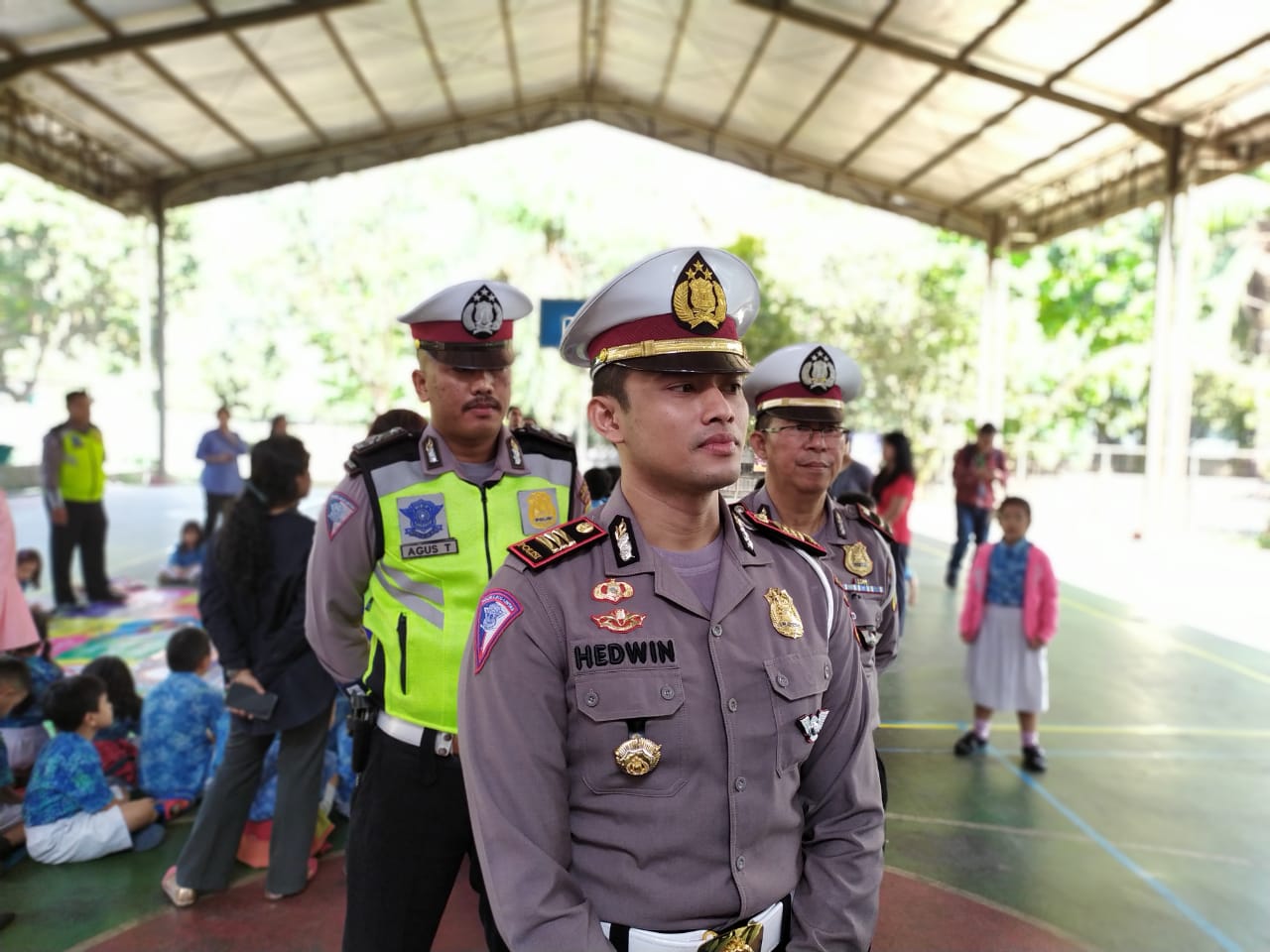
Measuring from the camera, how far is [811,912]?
142cm

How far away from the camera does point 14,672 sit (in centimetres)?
386

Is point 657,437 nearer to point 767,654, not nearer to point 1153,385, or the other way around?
point 767,654

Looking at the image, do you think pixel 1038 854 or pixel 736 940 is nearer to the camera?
pixel 736 940

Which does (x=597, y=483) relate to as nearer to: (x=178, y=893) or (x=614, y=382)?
(x=178, y=893)

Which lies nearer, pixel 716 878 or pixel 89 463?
pixel 716 878

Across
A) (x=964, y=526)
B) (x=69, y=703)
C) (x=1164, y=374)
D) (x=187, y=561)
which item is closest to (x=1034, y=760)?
(x=69, y=703)

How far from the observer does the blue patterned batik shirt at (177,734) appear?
12.8 ft

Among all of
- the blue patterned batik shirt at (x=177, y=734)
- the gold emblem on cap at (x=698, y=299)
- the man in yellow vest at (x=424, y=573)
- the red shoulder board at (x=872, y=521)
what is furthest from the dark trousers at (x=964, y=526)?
the gold emblem on cap at (x=698, y=299)

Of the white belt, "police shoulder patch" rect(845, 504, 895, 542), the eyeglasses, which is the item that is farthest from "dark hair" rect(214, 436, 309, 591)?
the white belt

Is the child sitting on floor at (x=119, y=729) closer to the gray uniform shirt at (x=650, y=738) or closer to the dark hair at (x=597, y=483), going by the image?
the dark hair at (x=597, y=483)

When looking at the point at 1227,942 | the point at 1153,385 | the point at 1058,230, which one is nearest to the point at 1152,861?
the point at 1227,942

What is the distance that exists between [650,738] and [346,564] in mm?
1218

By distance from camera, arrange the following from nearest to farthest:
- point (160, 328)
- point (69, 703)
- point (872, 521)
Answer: point (872, 521) < point (69, 703) < point (160, 328)

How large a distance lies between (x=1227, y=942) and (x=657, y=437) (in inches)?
125
